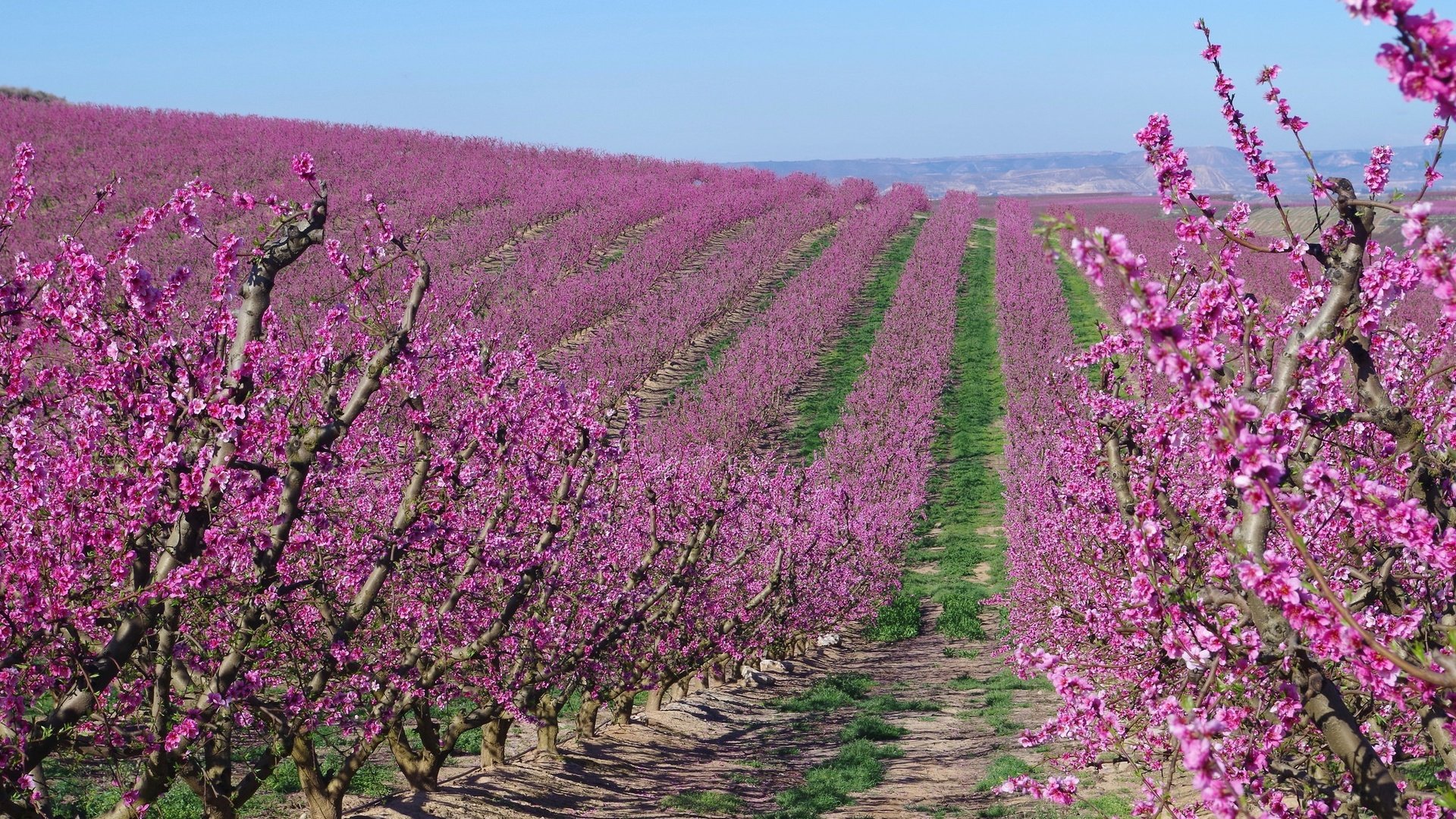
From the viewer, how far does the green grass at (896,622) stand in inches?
1008

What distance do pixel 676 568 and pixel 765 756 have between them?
11.7 ft

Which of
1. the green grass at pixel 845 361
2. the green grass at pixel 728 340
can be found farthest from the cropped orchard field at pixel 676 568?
the green grass at pixel 728 340

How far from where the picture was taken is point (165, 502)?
598 centimetres

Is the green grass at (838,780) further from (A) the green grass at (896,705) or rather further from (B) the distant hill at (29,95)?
(B) the distant hill at (29,95)

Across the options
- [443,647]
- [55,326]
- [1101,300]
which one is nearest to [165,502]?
[55,326]

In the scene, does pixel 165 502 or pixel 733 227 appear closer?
pixel 165 502

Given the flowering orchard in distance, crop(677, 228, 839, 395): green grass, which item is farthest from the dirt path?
crop(677, 228, 839, 395): green grass

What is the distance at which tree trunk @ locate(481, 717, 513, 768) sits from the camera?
1257cm

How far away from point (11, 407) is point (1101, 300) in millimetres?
53029

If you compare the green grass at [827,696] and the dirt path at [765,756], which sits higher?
the dirt path at [765,756]

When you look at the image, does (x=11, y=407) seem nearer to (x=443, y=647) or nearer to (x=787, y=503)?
(x=443, y=647)

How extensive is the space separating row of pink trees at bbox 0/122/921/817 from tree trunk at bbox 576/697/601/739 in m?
1.49

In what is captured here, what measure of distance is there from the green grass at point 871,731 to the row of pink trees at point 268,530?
452 cm

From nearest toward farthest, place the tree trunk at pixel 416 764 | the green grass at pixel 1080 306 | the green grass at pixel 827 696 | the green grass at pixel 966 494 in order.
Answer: the tree trunk at pixel 416 764
the green grass at pixel 827 696
the green grass at pixel 966 494
the green grass at pixel 1080 306
